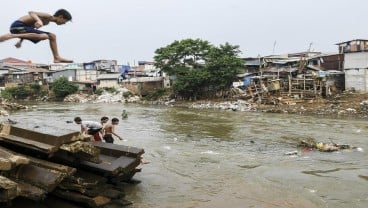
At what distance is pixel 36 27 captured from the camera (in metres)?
6.13

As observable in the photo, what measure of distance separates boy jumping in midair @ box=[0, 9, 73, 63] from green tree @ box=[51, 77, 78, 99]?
49.4m

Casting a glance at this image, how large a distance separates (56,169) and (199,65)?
131 ft

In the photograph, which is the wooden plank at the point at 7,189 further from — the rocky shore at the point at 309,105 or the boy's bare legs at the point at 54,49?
the rocky shore at the point at 309,105

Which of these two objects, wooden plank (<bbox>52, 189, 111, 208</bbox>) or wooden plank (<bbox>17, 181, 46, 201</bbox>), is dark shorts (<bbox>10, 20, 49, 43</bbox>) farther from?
wooden plank (<bbox>52, 189, 111, 208</bbox>)

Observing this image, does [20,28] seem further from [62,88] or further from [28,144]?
[62,88]

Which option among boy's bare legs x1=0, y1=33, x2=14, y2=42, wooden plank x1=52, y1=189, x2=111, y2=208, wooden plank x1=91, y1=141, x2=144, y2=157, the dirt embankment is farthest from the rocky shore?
boy's bare legs x1=0, y1=33, x2=14, y2=42

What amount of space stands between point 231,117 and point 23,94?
37203 mm

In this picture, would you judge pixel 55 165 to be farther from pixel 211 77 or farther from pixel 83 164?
pixel 211 77

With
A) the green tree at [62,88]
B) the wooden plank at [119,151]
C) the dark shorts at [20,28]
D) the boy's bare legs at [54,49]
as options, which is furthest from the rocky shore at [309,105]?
the dark shorts at [20,28]

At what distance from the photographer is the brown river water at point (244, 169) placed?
358 inches

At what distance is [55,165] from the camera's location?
6.66 metres

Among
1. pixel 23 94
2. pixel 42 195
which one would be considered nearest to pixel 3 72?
pixel 23 94

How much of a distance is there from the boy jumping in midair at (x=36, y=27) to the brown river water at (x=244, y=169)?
5.17 ft

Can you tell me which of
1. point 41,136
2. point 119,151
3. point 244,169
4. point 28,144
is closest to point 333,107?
point 244,169
